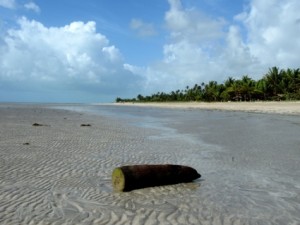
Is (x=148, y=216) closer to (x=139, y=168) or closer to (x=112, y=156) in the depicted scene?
(x=139, y=168)

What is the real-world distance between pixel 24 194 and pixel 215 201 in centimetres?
427

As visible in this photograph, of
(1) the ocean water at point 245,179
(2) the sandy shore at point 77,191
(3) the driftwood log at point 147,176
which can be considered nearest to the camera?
(2) the sandy shore at point 77,191

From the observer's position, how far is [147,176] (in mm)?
8430

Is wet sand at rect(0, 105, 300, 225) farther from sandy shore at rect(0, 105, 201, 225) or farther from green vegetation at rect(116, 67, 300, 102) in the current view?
green vegetation at rect(116, 67, 300, 102)

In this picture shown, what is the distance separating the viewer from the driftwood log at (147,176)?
A: 810cm

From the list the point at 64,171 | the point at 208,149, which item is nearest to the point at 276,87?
the point at 208,149

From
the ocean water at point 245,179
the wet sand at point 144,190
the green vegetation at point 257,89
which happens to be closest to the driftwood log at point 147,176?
the wet sand at point 144,190

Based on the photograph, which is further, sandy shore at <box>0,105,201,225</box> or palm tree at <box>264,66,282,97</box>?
palm tree at <box>264,66,282,97</box>

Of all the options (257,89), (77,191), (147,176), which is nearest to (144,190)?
(147,176)

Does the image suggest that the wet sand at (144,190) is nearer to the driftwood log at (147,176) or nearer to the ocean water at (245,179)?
the ocean water at (245,179)

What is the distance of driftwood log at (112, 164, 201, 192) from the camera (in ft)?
26.6

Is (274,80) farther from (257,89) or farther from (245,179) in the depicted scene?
(245,179)

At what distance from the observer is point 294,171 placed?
34.8 feet

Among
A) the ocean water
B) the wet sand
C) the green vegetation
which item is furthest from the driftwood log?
the green vegetation
